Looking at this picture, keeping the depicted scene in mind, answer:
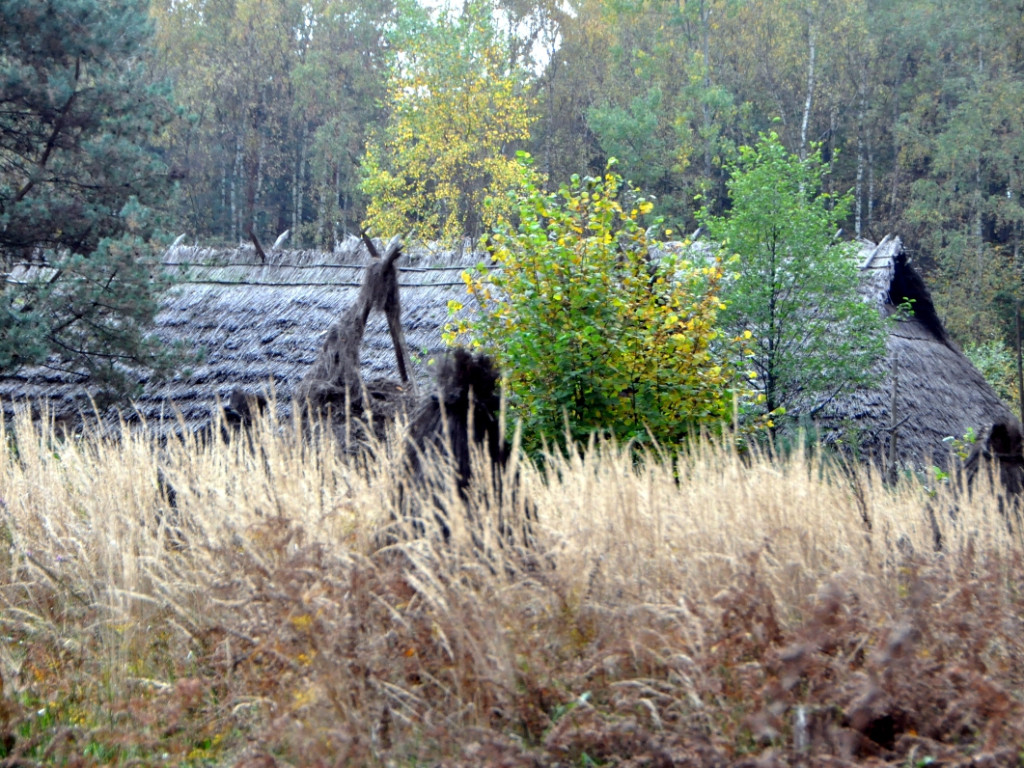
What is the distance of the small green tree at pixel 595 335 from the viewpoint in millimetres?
6473

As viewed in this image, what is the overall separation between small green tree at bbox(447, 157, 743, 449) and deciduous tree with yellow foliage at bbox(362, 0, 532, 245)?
61.7 ft

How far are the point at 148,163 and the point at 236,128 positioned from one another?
2471cm

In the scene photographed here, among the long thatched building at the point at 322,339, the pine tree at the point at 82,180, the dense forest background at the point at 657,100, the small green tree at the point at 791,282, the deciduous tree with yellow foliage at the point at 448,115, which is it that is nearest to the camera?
the small green tree at the point at 791,282

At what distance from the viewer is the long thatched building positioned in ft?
37.1

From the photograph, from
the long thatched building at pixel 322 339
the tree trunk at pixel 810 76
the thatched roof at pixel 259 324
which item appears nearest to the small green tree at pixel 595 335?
the long thatched building at pixel 322 339

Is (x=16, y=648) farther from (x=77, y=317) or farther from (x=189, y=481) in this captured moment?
(x=77, y=317)

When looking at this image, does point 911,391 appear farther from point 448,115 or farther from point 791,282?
point 448,115

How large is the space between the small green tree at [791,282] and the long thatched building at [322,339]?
97cm

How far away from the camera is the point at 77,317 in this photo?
10.4 m

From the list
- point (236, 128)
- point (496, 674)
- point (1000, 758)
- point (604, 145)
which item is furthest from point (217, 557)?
point (236, 128)

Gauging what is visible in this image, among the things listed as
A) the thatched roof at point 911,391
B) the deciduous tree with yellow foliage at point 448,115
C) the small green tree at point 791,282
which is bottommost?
the thatched roof at point 911,391

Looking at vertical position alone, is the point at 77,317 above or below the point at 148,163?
below

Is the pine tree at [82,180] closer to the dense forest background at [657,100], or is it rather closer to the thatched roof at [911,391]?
the thatched roof at [911,391]

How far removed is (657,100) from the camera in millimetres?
29594
